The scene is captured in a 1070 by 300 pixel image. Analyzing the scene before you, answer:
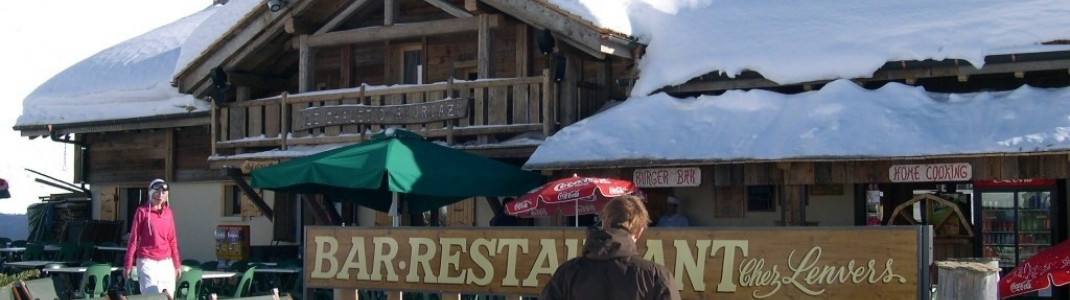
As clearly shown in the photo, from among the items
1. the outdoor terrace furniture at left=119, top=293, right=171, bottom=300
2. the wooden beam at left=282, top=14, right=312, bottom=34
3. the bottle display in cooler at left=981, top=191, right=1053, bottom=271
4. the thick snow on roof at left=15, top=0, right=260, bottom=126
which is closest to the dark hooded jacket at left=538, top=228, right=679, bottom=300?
the outdoor terrace furniture at left=119, top=293, right=171, bottom=300

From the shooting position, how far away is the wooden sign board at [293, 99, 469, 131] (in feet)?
50.9

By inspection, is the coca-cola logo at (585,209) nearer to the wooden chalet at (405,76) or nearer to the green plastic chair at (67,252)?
the wooden chalet at (405,76)

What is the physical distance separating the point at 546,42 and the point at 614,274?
930 centimetres

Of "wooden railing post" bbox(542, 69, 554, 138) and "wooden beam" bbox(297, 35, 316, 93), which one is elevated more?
"wooden beam" bbox(297, 35, 316, 93)

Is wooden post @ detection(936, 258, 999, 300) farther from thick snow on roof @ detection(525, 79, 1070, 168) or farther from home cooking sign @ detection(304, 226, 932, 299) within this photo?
thick snow on roof @ detection(525, 79, 1070, 168)

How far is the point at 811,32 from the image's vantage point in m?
14.8

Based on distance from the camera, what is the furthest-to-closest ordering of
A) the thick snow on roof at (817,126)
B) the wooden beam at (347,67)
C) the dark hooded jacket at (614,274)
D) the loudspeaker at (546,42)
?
the wooden beam at (347,67), the loudspeaker at (546,42), the thick snow on roof at (817,126), the dark hooded jacket at (614,274)

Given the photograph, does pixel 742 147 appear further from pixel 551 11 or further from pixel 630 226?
pixel 630 226

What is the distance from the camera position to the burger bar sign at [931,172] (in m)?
12.0

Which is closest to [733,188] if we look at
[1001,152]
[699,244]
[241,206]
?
[1001,152]

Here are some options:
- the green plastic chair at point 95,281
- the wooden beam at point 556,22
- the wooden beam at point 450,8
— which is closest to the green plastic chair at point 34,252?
the green plastic chair at point 95,281

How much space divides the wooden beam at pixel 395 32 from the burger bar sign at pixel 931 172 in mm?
5469

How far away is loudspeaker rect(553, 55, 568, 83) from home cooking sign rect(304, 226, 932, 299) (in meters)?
5.42

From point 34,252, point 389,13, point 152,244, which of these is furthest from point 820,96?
point 34,252
